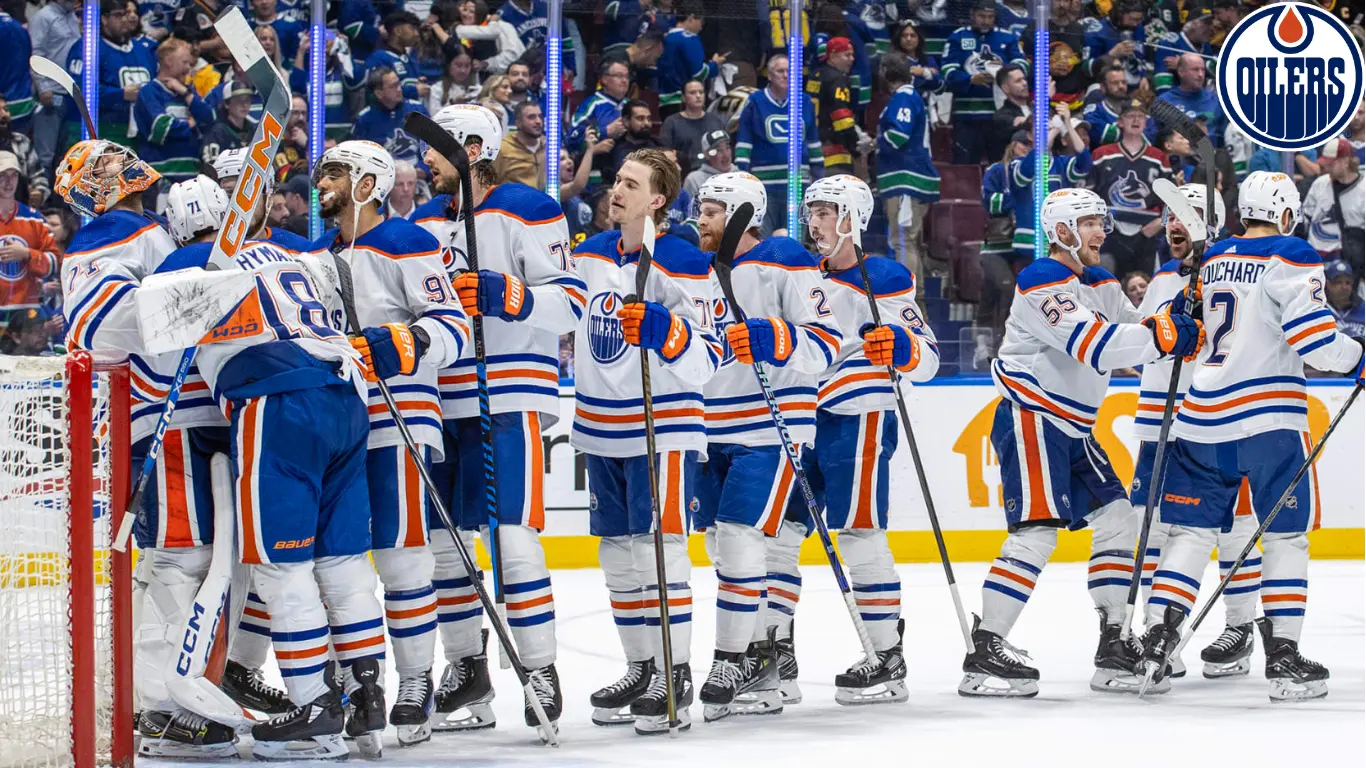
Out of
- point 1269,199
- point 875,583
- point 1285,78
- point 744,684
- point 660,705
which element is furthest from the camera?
point 1285,78

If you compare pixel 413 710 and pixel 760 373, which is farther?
pixel 760 373

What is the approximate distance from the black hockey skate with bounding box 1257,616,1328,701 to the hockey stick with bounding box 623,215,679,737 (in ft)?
5.28

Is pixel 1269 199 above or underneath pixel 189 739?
above

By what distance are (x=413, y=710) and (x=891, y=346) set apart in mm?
1487

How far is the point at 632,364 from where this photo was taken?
12.5 ft

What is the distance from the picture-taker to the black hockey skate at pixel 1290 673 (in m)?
4.12

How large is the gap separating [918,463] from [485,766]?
160cm

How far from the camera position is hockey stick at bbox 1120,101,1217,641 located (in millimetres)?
4211

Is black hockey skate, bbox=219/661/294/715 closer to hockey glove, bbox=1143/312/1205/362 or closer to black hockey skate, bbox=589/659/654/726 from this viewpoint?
black hockey skate, bbox=589/659/654/726

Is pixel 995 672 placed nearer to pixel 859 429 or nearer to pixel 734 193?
pixel 859 429

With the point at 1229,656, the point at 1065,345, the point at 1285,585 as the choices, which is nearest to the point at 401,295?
the point at 1065,345

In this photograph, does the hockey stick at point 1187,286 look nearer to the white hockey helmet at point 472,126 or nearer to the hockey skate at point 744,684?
the hockey skate at point 744,684

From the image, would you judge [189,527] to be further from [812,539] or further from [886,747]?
[812,539]

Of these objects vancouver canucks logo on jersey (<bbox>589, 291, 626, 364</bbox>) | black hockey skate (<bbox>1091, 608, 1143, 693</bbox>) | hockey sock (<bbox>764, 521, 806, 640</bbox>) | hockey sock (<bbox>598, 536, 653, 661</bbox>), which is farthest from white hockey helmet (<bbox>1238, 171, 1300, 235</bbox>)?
hockey sock (<bbox>598, 536, 653, 661</bbox>)
